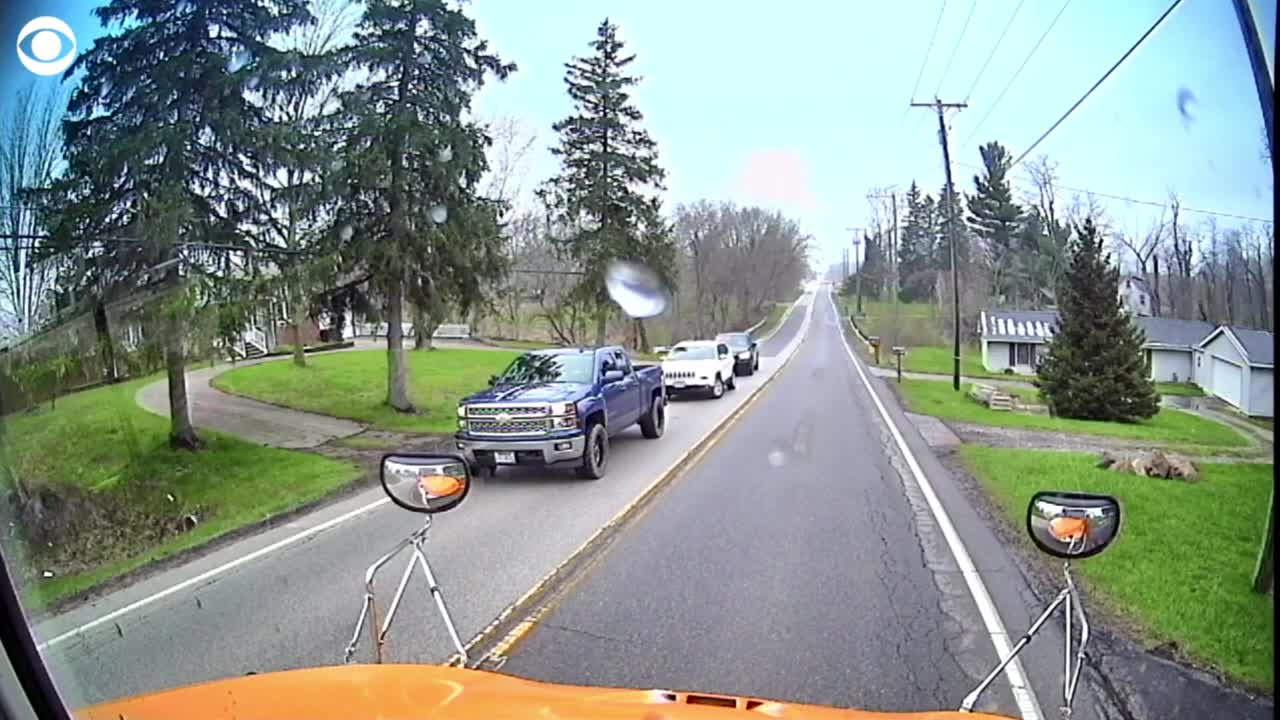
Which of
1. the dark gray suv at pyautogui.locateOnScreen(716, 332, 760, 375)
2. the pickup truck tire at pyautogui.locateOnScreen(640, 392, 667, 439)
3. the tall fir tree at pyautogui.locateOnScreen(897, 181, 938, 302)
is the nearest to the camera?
the tall fir tree at pyautogui.locateOnScreen(897, 181, 938, 302)

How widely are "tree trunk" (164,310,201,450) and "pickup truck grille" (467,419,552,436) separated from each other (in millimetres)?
1541

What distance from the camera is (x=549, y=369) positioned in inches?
248

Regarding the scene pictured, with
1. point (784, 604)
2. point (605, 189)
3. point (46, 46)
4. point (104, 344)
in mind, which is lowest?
point (784, 604)

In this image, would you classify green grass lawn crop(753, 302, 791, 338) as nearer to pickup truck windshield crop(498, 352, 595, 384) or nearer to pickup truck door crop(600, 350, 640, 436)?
pickup truck door crop(600, 350, 640, 436)

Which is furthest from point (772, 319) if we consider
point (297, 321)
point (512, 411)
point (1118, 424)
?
point (1118, 424)

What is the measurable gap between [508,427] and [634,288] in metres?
1.44

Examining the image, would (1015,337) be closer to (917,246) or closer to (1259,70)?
(917,246)

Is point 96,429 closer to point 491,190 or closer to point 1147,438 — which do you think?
point 491,190

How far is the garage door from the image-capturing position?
9.95 ft

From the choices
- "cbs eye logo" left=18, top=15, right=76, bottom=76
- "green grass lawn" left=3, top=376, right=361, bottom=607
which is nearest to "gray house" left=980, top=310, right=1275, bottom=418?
"green grass lawn" left=3, top=376, right=361, bottom=607

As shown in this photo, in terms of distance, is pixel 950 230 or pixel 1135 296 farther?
pixel 950 230

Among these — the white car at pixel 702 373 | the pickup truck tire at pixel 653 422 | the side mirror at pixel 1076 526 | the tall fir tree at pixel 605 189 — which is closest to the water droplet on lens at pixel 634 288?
the tall fir tree at pixel 605 189

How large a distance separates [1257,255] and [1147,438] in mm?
1399

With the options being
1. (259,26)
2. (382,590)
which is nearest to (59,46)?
(259,26)
